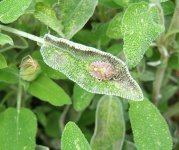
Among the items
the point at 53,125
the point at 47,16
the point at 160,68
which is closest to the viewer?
the point at 47,16

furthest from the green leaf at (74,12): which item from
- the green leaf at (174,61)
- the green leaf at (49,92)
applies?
the green leaf at (174,61)

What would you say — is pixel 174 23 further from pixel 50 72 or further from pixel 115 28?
pixel 50 72

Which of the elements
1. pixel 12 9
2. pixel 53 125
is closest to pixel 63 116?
pixel 53 125

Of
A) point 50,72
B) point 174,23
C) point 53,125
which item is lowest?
point 53,125

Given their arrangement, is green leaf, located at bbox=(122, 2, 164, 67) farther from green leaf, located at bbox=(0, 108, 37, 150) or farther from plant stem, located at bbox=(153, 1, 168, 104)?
green leaf, located at bbox=(0, 108, 37, 150)

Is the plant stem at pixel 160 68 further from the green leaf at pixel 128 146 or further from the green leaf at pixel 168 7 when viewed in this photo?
the green leaf at pixel 128 146

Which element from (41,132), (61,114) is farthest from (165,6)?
(41,132)

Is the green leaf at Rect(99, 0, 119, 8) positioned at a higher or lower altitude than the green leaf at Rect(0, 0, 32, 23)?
lower

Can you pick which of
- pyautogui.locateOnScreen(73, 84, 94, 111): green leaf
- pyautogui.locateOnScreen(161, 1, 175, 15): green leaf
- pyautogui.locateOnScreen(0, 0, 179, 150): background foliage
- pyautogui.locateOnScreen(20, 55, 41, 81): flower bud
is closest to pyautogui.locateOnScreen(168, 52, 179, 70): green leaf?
pyautogui.locateOnScreen(0, 0, 179, 150): background foliage
